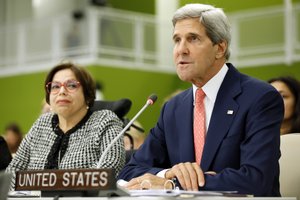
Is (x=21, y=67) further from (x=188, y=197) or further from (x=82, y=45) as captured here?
(x=188, y=197)

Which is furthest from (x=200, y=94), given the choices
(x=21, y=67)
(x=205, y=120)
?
(x=21, y=67)

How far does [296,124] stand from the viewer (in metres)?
5.26

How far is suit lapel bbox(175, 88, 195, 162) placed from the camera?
11.1ft

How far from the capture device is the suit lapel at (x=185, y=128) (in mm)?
3383

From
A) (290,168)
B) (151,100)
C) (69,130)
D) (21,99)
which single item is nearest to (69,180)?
(151,100)

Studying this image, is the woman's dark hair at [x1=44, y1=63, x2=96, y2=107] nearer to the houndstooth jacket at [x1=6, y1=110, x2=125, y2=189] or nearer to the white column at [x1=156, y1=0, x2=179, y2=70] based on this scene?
the houndstooth jacket at [x1=6, y1=110, x2=125, y2=189]

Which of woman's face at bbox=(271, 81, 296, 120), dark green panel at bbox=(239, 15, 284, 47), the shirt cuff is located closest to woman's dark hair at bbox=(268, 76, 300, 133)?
woman's face at bbox=(271, 81, 296, 120)

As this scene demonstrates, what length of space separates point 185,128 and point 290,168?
785mm

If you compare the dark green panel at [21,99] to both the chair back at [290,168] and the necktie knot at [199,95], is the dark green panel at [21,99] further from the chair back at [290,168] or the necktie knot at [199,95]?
the necktie knot at [199,95]

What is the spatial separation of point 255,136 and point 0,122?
13606 millimetres

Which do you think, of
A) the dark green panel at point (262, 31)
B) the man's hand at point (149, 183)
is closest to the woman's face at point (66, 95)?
the man's hand at point (149, 183)

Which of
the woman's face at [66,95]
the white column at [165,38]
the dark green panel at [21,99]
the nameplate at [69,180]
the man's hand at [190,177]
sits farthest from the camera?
the dark green panel at [21,99]

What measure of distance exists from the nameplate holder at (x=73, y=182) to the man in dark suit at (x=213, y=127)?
44 cm

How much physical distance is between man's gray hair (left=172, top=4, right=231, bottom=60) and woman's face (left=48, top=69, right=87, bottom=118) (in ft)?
4.13
